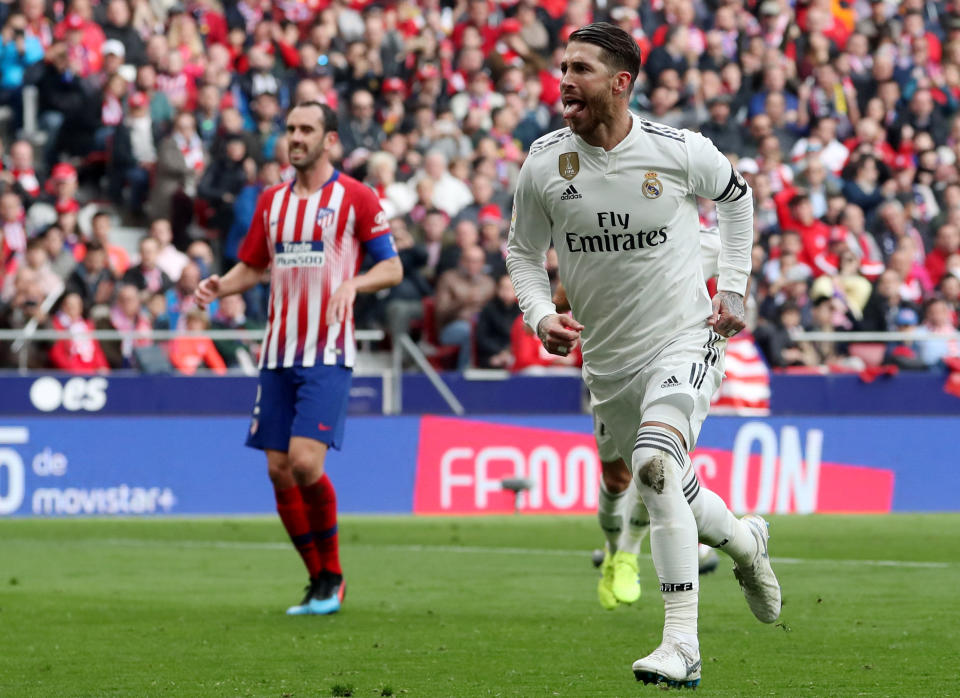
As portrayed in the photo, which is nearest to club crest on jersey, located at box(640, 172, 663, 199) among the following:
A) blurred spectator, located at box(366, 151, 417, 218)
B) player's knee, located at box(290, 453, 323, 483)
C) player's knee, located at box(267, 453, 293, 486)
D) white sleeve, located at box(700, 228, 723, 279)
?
white sleeve, located at box(700, 228, 723, 279)

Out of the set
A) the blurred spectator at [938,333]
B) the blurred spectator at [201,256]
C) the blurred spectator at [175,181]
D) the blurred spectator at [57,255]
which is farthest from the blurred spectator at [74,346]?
the blurred spectator at [938,333]

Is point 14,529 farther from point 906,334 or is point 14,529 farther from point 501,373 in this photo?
point 906,334

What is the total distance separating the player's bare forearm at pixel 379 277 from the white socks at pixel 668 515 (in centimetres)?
293

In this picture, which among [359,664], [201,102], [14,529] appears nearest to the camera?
[359,664]

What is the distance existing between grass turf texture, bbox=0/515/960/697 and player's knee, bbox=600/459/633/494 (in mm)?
639

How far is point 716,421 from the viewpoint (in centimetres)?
1742

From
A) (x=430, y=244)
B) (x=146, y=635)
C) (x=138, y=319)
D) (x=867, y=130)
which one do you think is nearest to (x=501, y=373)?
(x=430, y=244)

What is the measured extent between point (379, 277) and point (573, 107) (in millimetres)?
2865

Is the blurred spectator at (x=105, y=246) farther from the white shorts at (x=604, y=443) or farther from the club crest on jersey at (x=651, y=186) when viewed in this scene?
the club crest on jersey at (x=651, y=186)

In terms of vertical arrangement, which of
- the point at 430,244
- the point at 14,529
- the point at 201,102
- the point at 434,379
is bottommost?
the point at 14,529

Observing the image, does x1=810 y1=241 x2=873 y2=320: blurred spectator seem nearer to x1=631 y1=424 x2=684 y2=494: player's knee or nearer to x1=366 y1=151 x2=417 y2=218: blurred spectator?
x1=366 y1=151 x2=417 y2=218: blurred spectator

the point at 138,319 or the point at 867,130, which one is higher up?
the point at 867,130

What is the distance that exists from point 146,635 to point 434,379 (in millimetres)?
9665

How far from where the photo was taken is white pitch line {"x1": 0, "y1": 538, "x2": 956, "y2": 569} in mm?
11531
